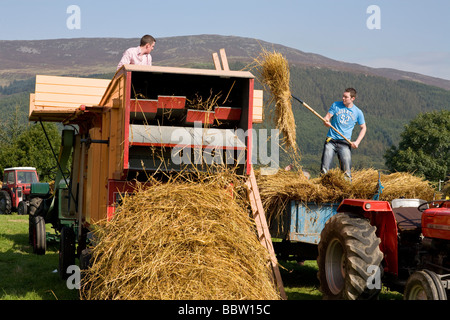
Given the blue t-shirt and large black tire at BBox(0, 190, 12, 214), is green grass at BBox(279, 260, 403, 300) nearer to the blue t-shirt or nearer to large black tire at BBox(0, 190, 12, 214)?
the blue t-shirt

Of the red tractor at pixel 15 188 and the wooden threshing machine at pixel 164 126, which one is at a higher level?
the wooden threshing machine at pixel 164 126

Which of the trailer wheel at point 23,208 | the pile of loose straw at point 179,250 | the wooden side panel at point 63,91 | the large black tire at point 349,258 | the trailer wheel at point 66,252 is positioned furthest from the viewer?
the trailer wheel at point 23,208

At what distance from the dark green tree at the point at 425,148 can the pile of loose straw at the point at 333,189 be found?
3980cm

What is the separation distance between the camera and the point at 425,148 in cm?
5138

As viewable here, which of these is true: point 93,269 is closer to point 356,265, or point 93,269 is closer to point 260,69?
point 356,265

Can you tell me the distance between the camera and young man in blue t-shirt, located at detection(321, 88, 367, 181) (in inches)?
320

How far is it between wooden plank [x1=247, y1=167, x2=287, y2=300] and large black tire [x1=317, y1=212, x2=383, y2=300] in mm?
574

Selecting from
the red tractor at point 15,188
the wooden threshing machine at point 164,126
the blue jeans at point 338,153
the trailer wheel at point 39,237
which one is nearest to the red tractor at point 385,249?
the wooden threshing machine at point 164,126

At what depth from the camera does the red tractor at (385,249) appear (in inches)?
200

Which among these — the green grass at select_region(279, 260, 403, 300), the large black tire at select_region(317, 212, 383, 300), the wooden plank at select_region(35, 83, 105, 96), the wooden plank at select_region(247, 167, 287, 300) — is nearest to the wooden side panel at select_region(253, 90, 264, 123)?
the wooden plank at select_region(247, 167, 287, 300)

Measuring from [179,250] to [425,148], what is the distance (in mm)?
49672

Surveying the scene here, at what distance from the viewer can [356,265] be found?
5402 mm

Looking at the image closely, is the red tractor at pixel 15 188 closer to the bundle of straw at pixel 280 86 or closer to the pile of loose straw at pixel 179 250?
the bundle of straw at pixel 280 86
